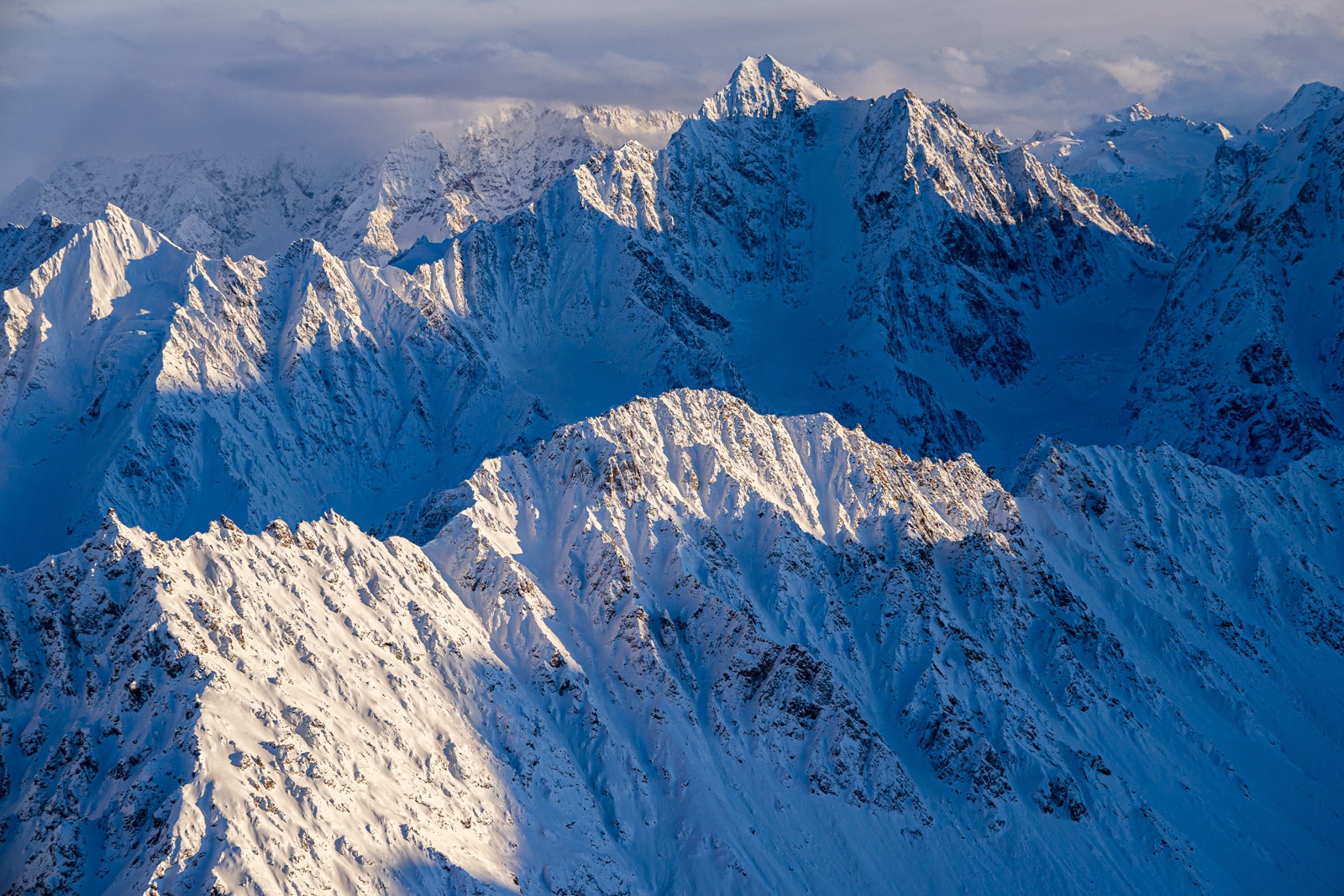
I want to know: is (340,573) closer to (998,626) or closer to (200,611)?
(200,611)

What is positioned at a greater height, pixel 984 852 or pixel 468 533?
pixel 468 533

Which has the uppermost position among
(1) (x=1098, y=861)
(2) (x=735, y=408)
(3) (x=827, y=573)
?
(2) (x=735, y=408)

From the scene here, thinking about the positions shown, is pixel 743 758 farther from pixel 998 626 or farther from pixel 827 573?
pixel 998 626

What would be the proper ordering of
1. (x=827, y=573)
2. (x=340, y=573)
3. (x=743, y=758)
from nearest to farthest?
1. (x=340, y=573)
2. (x=743, y=758)
3. (x=827, y=573)

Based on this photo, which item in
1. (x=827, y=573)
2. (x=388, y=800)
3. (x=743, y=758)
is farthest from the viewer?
(x=827, y=573)

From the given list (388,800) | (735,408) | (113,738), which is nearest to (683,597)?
(735,408)

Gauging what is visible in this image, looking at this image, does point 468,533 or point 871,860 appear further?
point 468,533
